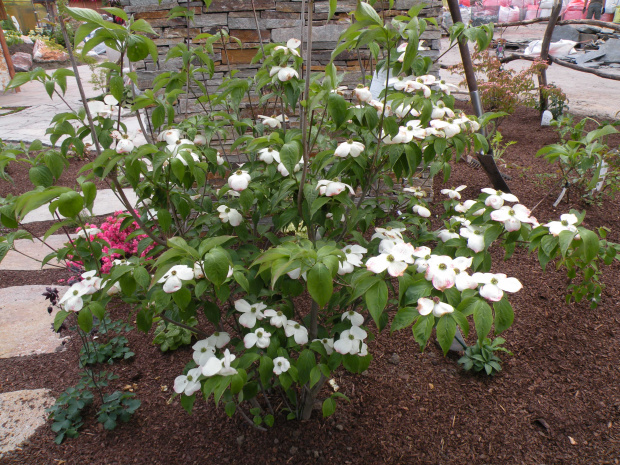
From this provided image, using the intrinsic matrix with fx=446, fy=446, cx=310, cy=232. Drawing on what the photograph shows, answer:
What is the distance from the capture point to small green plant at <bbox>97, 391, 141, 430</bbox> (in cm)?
166

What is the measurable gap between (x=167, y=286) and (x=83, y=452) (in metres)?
1.04

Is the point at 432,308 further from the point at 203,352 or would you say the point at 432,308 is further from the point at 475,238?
the point at 203,352

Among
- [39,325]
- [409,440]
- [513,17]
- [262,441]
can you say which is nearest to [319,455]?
[262,441]

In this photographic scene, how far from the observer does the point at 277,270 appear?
87 cm

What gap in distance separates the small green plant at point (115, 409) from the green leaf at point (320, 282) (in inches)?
46.6

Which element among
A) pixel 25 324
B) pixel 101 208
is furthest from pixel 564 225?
pixel 101 208

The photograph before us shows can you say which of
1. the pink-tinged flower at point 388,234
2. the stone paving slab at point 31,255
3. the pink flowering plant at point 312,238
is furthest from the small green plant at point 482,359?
the stone paving slab at point 31,255

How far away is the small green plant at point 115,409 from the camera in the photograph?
1659mm

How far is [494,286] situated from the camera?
0.94 meters

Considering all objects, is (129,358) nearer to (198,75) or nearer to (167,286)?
(167,286)

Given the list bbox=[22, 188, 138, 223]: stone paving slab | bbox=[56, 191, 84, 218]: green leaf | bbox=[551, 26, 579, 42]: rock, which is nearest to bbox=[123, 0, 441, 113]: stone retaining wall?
bbox=[22, 188, 138, 223]: stone paving slab

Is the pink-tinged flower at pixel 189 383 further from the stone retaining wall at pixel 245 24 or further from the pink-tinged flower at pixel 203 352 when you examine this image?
the stone retaining wall at pixel 245 24

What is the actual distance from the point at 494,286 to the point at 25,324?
7.92 ft

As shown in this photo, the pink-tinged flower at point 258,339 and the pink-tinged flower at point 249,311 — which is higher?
the pink-tinged flower at point 249,311
